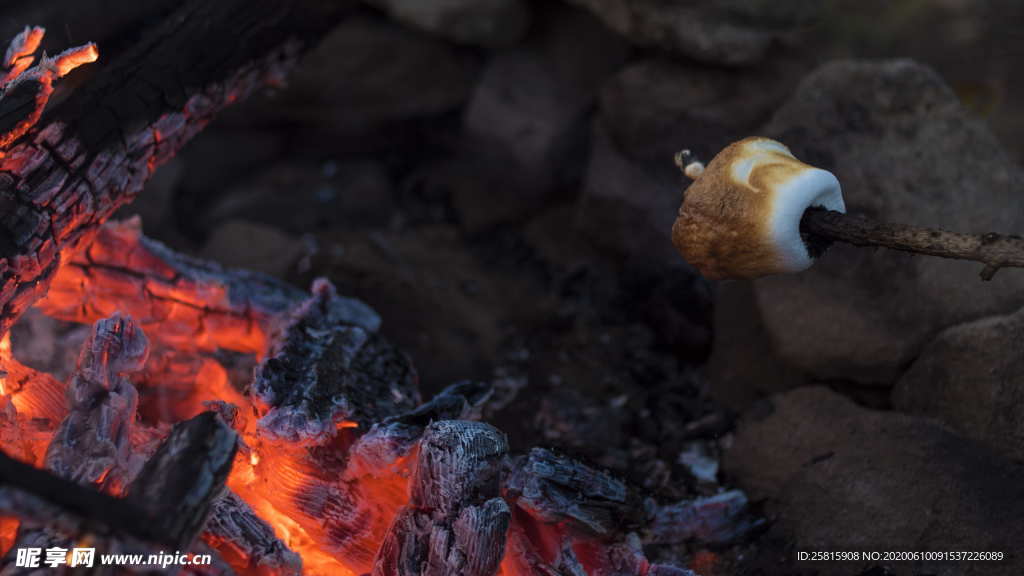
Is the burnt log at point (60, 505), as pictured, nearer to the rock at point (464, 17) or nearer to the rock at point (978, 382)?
the rock at point (978, 382)

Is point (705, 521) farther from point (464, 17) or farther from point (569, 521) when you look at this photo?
point (464, 17)

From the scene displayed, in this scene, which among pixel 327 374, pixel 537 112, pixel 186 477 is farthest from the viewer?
pixel 537 112

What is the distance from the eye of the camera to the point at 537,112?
149 inches

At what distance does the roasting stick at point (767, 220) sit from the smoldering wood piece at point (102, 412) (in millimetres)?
1278

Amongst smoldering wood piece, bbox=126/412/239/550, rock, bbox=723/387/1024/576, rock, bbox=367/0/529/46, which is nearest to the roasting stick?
rock, bbox=723/387/1024/576

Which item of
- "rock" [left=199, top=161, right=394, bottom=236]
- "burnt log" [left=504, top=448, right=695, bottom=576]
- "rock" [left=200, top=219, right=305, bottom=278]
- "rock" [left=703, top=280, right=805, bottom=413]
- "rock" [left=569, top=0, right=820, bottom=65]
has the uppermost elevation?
"rock" [left=569, top=0, right=820, bottom=65]

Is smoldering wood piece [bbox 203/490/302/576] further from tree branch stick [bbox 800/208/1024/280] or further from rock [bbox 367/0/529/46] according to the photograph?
rock [bbox 367/0/529/46]

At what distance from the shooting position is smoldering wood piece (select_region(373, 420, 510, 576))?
179 cm

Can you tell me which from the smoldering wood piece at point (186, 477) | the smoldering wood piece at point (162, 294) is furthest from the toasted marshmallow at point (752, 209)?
the smoldering wood piece at point (162, 294)

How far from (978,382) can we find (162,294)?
2.24m

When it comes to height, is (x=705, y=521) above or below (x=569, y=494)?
below

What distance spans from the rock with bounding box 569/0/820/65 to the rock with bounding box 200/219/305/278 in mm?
1564

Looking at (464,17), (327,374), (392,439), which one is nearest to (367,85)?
(464,17)

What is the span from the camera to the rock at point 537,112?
3760 millimetres
